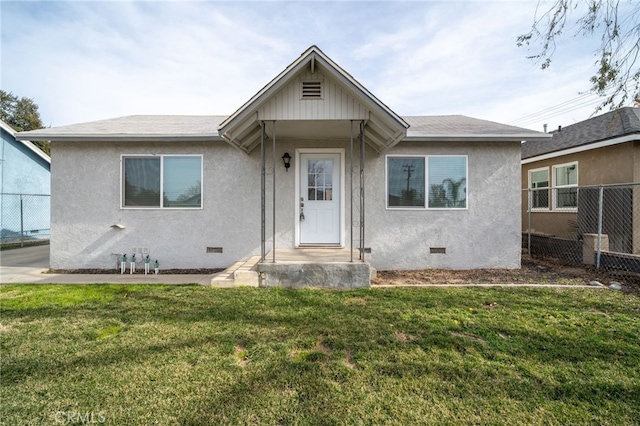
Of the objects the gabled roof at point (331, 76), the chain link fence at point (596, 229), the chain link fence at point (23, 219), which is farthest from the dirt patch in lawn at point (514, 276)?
the chain link fence at point (23, 219)

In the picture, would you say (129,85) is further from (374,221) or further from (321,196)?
(374,221)

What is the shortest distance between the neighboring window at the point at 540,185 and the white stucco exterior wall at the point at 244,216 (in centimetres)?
548

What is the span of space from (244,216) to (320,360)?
4763 mm

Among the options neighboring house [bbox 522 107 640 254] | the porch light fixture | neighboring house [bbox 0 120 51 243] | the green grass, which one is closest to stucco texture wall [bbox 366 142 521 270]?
the porch light fixture

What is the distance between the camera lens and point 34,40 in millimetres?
9984

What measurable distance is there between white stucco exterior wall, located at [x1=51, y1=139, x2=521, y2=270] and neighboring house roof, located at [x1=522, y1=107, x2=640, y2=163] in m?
2.27

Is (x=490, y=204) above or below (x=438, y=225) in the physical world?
above

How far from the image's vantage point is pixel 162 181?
23.2 ft

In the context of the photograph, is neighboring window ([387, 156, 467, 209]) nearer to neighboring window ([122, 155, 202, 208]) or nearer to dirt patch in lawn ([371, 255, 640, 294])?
dirt patch in lawn ([371, 255, 640, 294])

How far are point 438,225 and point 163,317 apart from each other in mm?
6005

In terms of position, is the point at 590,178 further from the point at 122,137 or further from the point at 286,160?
the point at 122,137

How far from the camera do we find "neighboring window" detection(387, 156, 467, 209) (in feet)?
23.4

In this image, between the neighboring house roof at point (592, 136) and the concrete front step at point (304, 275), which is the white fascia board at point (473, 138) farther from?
the concrete front step at point (304, 275)

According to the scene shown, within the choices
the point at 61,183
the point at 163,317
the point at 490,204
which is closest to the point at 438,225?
the point at 490,204
